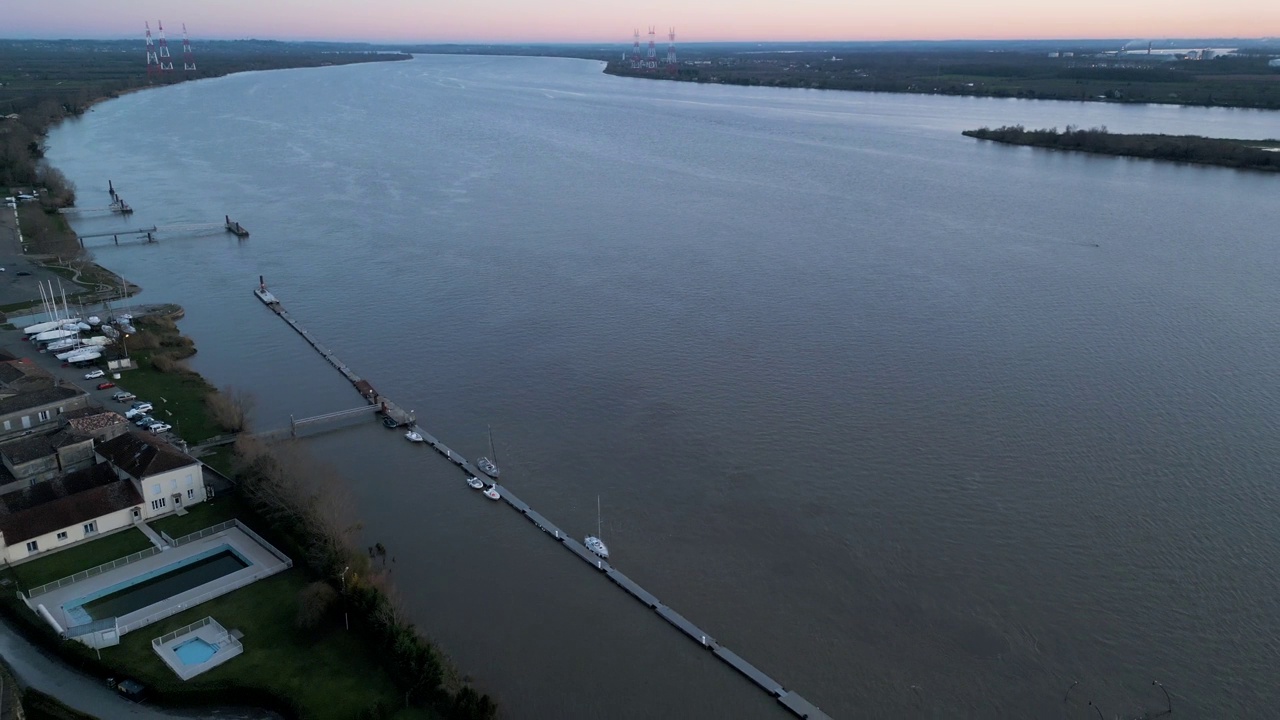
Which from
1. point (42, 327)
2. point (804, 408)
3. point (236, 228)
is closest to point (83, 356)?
point (42, 327)

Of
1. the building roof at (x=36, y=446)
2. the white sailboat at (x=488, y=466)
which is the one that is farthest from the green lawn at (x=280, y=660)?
the building roof at (x=36, y=446)

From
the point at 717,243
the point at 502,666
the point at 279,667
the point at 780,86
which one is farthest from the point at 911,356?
the point at 780,86

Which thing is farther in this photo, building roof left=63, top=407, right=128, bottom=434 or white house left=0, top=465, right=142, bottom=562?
building roof left=63, top=407, right=128, bottom=434

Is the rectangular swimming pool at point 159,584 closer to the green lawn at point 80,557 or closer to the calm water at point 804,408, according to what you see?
the green lawn at point 80,557

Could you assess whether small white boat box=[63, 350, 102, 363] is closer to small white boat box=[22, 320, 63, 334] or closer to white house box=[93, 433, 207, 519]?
small white boat box=[22, 320, 63, 334]

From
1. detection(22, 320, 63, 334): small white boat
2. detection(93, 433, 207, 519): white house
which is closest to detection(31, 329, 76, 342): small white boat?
detection(22, 320, 63, 334): small white boat

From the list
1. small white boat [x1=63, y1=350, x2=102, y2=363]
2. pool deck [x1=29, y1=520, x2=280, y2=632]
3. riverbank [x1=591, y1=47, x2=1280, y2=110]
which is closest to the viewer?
pool deck [x1=29, y1=520, x2=280, y2=632]

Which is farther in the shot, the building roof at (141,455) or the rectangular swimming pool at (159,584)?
the building roof at (141,455)
